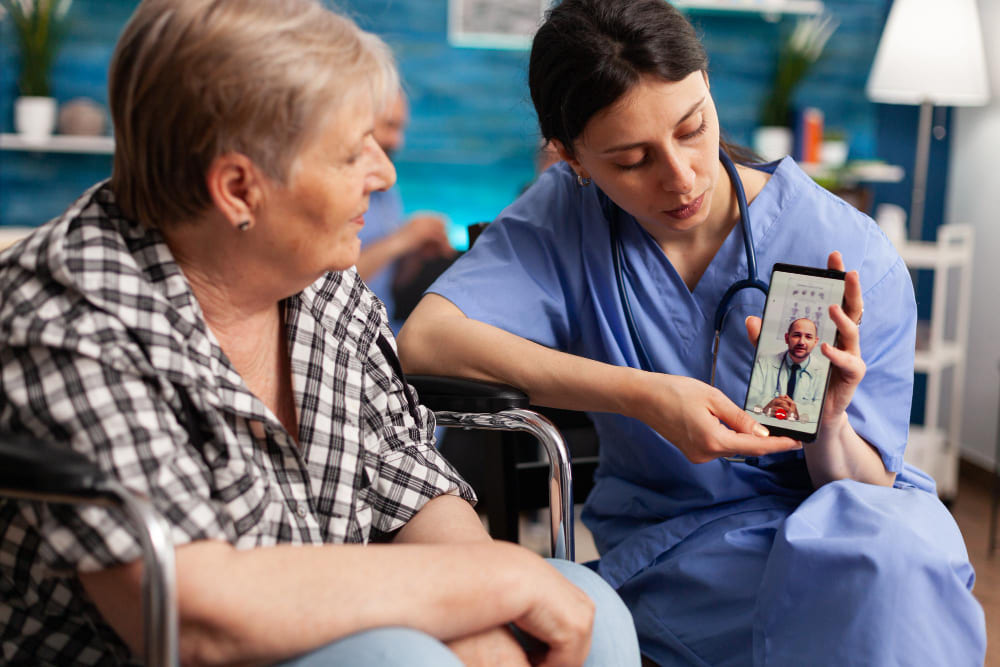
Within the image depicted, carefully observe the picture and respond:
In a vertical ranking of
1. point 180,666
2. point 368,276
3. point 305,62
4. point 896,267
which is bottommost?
point 368,276

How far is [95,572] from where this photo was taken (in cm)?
75

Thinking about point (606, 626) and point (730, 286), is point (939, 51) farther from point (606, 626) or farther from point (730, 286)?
point (606, 626)

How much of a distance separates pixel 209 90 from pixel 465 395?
0.49m

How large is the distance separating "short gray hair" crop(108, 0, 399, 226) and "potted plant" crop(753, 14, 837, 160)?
2873 mm

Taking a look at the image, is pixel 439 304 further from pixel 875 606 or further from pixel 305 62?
pixel 875 606

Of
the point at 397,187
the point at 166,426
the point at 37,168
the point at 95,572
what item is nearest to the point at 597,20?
the point at 166,426

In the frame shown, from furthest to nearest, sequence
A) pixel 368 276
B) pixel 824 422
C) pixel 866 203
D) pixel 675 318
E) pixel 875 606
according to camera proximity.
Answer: pixel 866 203 < pixel 368 276 < pixel 675 318 < pixel 824 422 < pixel 875 606

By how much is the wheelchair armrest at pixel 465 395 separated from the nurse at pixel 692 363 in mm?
73

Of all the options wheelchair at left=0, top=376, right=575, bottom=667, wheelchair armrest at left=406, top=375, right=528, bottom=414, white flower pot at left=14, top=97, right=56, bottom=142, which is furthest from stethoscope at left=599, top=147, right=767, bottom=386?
white flower pot at left=14, top=97, right=56, bottom=142

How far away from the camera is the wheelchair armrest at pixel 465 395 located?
44.6 inches

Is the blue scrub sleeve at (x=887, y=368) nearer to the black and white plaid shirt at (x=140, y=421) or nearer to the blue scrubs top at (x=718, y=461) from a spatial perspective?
the blue scrubs top at (x=718, y=461)

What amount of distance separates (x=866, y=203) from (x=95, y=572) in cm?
294

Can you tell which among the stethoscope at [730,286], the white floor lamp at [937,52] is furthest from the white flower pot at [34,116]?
the white floor lamp at [937,52]

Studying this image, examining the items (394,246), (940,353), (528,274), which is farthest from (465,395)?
(940,353)
